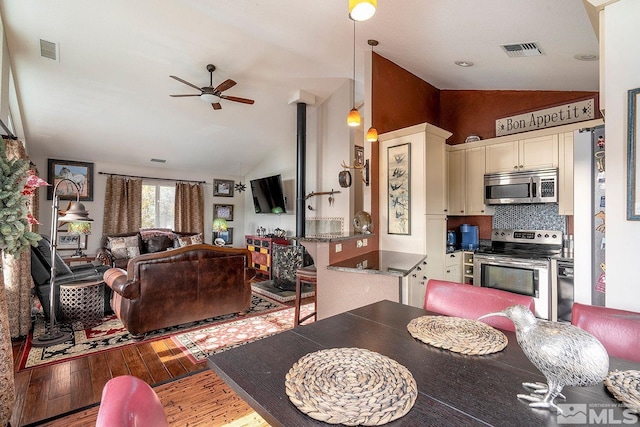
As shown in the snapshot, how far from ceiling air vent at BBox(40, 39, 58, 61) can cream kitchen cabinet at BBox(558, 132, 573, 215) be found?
20.4ft

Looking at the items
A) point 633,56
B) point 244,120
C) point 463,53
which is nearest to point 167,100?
point 244,120

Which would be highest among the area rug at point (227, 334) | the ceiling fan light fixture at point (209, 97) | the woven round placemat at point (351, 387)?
the ceiling fan light fixture at point (209, 97)

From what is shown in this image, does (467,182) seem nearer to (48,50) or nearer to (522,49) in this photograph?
(522,49)

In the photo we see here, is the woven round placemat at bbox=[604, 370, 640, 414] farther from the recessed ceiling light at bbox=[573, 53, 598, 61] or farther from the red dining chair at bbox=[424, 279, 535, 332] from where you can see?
the recessed ceiling light at bbox=[573, 53, 598, 61]

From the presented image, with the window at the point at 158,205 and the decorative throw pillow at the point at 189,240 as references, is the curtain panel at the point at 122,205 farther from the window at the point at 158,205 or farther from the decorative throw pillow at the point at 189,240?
the decorative throw pillow at the point at 189,240

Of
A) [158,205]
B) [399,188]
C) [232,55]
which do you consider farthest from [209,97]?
[158,205]

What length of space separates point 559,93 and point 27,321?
6.66m

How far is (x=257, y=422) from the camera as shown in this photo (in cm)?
189

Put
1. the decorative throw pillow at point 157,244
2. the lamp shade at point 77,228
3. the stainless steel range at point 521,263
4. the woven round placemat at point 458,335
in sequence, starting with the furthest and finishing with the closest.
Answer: the decorative throw pillow at point 157,244
the lamp shade at point 77,228
the stainless steel range at point 521,263
the woven round placemat at point 458,335

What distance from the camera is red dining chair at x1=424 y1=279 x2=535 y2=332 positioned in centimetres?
138

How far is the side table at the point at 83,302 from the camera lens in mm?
3455

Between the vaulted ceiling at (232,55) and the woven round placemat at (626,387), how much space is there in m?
2.53

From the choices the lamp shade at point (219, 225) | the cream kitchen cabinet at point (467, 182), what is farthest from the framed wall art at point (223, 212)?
the cream kitchen cabinet at point (467, 182)

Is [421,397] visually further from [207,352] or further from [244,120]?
[244,120]
